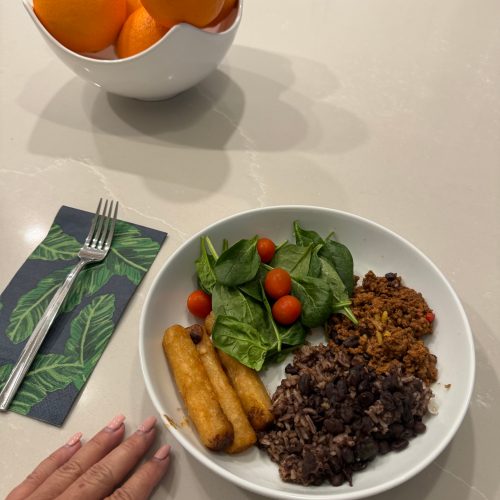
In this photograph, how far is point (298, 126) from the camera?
153cm

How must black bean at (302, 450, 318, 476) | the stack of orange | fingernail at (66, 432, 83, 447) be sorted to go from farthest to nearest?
the stack of orange, fingernail at (66, 432, 83, 447), black bean at (302, 450, 318, 476)

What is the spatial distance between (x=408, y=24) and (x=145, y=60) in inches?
44.9

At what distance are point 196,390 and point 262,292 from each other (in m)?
0.24

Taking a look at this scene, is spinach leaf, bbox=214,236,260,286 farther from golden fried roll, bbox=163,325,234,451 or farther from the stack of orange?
the stack of orange

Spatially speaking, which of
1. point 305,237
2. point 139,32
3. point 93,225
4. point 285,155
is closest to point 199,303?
point 305,237

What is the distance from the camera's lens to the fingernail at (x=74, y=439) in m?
0.94

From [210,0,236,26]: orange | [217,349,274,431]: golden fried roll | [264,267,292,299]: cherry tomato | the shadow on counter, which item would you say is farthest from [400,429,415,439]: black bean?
Result: [210,0,236,26]: orange

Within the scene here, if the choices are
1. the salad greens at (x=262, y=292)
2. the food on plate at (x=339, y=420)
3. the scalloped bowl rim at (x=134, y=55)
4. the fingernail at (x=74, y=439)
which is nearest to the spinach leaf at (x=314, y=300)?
the salad greens at (x=262, y=292)

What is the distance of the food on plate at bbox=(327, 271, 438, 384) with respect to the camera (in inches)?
38.0

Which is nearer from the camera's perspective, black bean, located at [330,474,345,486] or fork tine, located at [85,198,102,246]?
black bean, located at [330,474,345,486]

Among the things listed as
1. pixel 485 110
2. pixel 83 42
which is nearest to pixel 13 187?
pixel 83 42

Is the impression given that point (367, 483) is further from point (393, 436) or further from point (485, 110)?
point (485, 110)

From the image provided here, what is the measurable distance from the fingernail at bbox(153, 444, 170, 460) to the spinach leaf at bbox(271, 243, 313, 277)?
1.40ft


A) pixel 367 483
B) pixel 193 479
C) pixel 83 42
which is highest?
pixel 83 42
